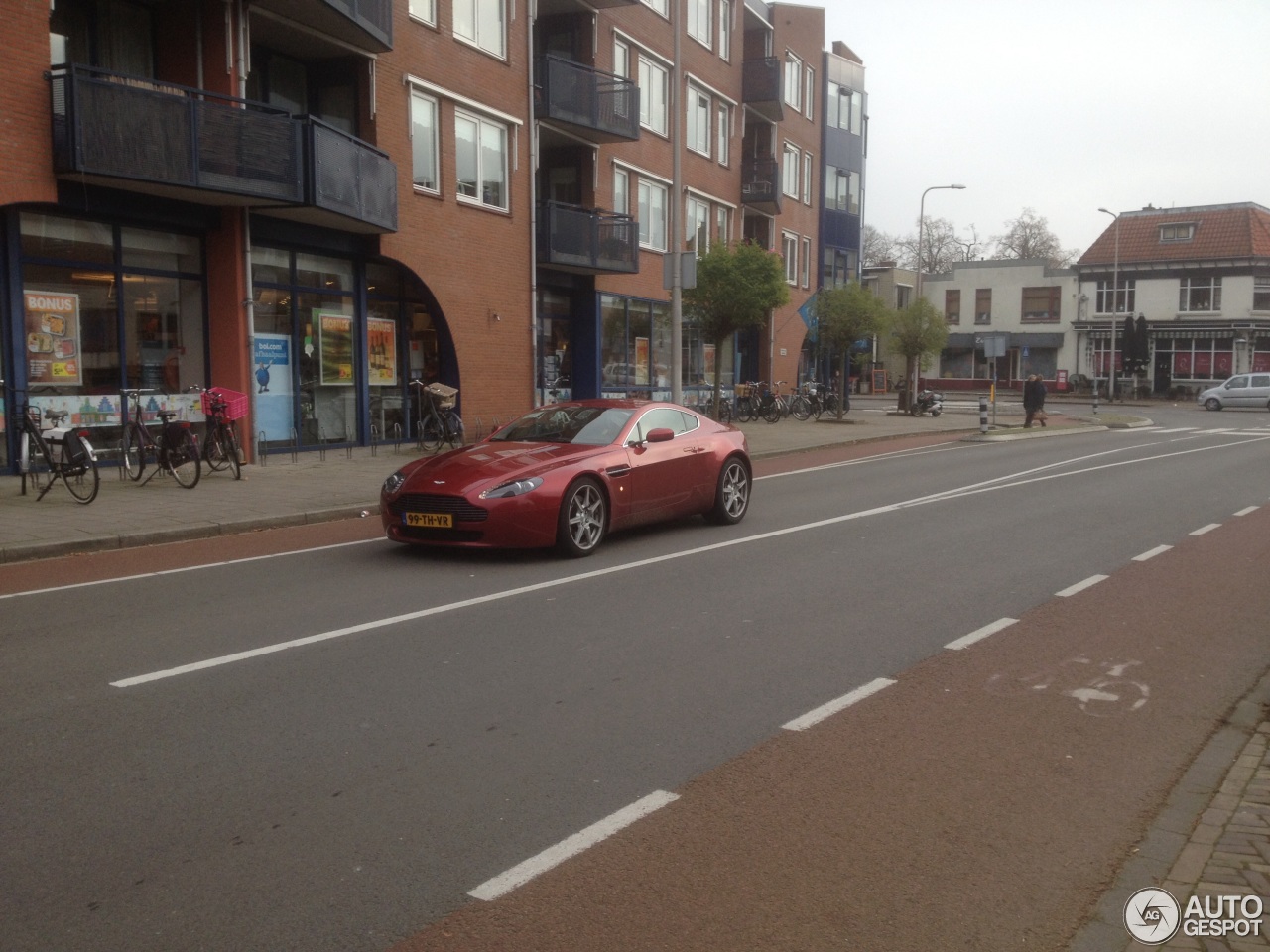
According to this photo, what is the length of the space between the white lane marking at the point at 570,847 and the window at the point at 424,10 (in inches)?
773

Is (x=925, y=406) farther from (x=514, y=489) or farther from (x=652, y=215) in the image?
(x=514, y=489)

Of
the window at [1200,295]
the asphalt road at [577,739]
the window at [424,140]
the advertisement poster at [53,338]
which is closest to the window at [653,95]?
the window at [424,140]

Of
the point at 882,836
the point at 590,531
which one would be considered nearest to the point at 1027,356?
the point at 590,531

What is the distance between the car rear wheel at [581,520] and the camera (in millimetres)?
9812

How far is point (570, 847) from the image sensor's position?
398cm

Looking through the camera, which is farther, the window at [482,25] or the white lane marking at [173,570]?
the window at [482,25]

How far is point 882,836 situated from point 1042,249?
323ft

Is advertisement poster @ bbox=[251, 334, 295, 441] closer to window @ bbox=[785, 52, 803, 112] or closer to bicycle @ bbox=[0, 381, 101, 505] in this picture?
bicycle @ bbox=[0, 381, 101, 505]

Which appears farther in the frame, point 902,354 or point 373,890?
point 902,354

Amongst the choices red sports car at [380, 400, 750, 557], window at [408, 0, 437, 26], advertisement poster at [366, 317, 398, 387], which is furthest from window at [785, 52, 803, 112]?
red sports car at [380, 400, 750, 557]

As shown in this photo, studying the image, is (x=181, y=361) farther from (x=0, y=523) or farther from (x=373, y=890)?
(x=373, y=890)

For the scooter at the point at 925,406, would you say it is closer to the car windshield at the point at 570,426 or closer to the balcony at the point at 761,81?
the balcony at the point at 761,81

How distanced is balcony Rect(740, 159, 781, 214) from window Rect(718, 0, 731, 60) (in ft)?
11.7

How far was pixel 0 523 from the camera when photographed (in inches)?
441
